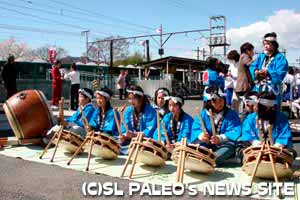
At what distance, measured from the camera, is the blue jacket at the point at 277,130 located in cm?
427

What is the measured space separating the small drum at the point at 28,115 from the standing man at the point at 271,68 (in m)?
3.18

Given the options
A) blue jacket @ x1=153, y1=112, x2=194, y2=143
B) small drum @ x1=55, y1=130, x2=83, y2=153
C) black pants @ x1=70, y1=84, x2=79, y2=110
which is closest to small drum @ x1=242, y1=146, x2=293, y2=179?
blue jacket @ x1=153, y1=112, x2=194, y2=143

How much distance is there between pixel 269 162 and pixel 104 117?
8.66 feet

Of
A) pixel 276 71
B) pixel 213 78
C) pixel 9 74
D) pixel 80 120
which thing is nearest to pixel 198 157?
pixel 276 71

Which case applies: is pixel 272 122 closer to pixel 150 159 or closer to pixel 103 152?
pixel 150 159

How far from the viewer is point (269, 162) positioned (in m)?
3.75

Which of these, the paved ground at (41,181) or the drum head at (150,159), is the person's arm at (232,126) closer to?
the drum head at (150,159)

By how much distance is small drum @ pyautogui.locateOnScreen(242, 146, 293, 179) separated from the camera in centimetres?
375

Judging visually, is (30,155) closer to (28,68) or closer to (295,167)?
(295,167)

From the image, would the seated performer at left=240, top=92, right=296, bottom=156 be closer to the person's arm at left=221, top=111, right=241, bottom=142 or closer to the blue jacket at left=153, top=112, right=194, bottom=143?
the person's arm at left=221, top=111, right=241, bottom=142

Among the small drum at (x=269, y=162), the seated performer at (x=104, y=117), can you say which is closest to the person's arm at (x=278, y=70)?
the small drum at (x=269, y=162)

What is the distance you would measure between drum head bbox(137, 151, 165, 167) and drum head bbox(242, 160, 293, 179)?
989mm

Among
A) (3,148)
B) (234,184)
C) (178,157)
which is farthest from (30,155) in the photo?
(234,184)

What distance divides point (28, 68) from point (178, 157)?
68.6 ft
